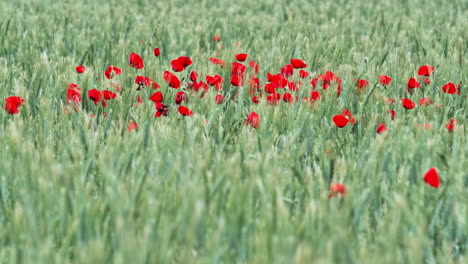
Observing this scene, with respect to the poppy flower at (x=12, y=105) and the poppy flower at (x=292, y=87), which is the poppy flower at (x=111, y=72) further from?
the poppy flower at (x=292, y=87)

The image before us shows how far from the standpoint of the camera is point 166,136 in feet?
6.73

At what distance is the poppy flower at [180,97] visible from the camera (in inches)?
103

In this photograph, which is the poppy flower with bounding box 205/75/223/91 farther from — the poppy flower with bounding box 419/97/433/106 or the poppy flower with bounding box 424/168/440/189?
the poppy flower with bounding box 424/168/440/189

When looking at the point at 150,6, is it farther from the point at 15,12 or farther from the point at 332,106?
the point at 332,106

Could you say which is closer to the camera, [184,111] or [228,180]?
[228,180]

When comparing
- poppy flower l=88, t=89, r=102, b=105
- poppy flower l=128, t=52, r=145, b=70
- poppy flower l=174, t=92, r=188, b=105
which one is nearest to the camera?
poppy flower l=88, t=89, r=102, b=105

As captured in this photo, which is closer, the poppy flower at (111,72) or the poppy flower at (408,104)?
the poppy flower at (408,104)

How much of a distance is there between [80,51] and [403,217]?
111 inches

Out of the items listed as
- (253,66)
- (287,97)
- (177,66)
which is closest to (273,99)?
(287,97)

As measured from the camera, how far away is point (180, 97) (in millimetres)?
2627

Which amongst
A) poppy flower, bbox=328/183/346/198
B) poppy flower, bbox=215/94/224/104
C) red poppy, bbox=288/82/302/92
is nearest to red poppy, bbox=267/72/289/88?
red poppy, bbox=288/82/302/92

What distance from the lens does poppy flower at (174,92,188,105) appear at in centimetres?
261

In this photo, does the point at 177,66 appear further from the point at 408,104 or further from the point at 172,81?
the point at 408,104

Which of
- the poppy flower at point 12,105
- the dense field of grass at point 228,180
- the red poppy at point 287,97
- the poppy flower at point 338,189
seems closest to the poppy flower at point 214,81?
the dense field of grass at point 228,180
